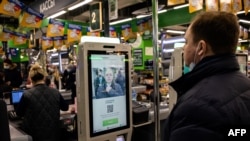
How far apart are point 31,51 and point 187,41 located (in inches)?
584

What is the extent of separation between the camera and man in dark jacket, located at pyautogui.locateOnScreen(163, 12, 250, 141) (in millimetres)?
1038

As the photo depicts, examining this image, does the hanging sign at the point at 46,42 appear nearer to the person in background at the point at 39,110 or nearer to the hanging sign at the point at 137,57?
the hanging sign at the point at 137,57

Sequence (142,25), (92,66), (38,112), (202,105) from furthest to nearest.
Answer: (142,25)
(38,112)
(92,66)
(202,105)

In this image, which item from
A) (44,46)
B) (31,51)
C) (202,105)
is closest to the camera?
(202,105)

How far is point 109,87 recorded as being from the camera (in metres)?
2.23

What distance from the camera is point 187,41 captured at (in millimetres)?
1350

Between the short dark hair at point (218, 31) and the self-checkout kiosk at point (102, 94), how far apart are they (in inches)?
39.1

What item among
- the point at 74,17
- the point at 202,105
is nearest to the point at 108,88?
A: the point at 202,105

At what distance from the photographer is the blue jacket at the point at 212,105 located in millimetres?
1035

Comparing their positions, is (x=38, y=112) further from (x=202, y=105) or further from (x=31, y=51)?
(x=31, y=51)

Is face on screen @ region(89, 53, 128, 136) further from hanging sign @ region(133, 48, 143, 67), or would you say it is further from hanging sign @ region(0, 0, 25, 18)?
hanging sign @ region(133, 48, 143, 67)

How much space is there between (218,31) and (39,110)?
3028mm

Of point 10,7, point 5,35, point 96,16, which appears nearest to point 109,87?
point 96,16

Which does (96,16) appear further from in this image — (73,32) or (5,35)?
(5,35)
